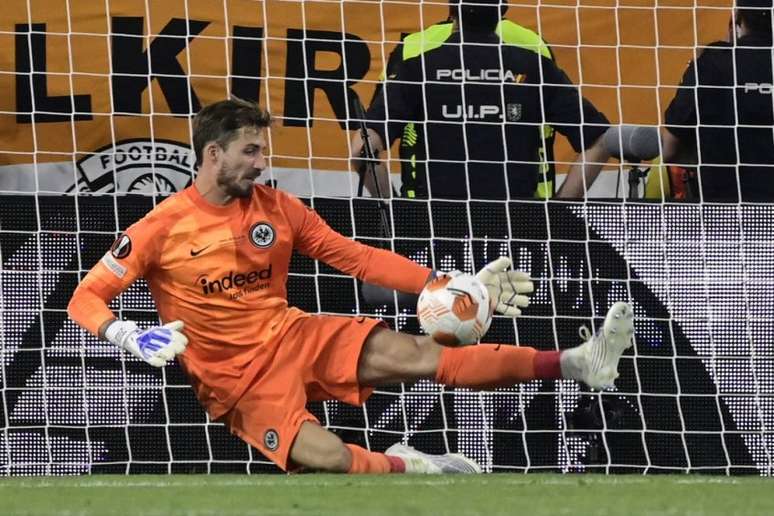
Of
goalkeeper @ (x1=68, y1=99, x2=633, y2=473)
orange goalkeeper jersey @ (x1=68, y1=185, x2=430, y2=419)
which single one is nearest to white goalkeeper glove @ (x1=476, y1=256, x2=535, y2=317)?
goalkeeper @ (x1=68, y1=99, x2=633, y2=473)

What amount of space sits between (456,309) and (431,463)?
80cm

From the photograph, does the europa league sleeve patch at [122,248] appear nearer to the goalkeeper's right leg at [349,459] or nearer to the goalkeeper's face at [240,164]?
the goalkeeper's face at [240,164]

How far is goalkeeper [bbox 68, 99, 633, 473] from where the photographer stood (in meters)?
6.88

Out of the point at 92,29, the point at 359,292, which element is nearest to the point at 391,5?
the point at 92,29

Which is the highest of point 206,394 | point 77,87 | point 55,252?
point 77,87

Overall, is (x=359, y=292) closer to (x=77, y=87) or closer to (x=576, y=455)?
(x=576, y=455)

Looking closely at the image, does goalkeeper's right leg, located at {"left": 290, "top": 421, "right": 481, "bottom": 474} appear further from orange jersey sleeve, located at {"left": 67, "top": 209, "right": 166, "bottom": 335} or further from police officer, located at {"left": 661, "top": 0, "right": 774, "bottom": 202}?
police officer, located at {"left": 661, "top": 0, "right": 774, "bottom": 202}

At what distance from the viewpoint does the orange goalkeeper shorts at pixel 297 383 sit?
698cm

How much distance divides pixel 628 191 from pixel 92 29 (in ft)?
10.0

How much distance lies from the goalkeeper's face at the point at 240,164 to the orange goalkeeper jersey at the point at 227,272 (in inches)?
4.1

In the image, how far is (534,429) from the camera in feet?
26.1

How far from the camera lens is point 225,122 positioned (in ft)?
23.1

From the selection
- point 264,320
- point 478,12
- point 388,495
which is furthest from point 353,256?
point 478,12

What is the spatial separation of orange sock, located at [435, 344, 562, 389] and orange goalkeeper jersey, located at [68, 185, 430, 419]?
1.17ft
